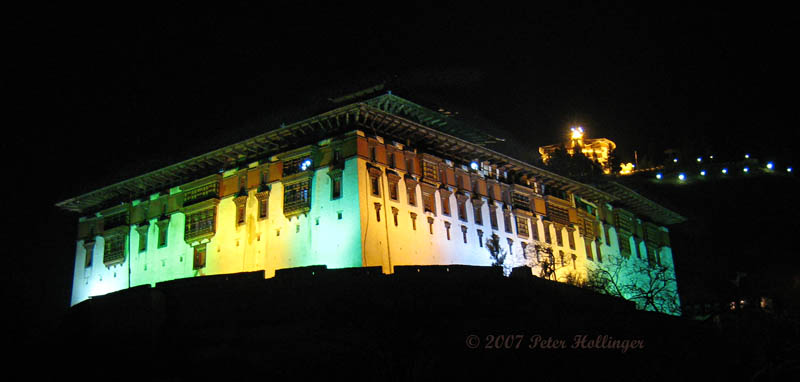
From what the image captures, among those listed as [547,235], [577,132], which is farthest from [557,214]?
[577,132]

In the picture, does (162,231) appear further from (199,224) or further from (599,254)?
(599,254)

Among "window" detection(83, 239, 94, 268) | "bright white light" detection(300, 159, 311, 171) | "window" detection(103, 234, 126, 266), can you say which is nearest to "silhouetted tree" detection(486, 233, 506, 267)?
"bright white light" detection(300, 159, 311, 171)

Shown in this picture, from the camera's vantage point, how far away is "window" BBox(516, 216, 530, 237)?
2090 inches

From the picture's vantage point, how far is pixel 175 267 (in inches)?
1937

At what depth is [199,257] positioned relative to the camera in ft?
158

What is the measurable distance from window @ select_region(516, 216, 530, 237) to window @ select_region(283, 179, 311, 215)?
54.9 ft

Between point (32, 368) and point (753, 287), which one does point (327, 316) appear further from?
point (753, 287)

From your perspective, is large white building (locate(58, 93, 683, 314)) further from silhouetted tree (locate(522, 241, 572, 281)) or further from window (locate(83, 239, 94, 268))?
silhouetted tree (locate(522, 241, 572, 281))

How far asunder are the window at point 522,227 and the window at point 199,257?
854 inches

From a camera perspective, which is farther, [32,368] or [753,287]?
[753,287]

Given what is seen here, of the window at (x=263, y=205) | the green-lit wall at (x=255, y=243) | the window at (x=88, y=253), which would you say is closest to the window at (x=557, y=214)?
the green-lit wall at (x=255, y=243)

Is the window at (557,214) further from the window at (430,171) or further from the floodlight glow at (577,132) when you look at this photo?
the floodlight glow at (577,132)

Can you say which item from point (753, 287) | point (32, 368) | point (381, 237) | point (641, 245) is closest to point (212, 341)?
point (32, 368)

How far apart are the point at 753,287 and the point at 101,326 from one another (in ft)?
149
